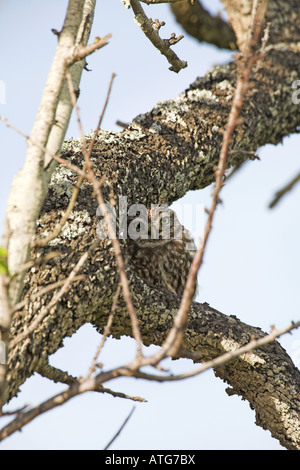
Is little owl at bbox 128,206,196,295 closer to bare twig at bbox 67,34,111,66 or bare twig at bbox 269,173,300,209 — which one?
bare twig at bbox 67,34,111,66

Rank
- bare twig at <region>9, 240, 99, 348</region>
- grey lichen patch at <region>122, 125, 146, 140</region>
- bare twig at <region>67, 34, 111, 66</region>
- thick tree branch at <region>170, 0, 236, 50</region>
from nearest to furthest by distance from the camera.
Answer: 1. bare twig at <region>9, 240, 99, 348</region>
2. bare twig at <region>67, 34, 111, 66</region>
3. grey lichen patch at <region>122, 125, 146, 140</region>
4. thick tree branch at <region>170, 0, 236, 50</region>

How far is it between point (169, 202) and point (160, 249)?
1.50ft

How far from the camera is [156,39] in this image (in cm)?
251

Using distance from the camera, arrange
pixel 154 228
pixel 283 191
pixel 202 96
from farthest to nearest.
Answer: pixel 154 228
pixel 202 96
pixel 283 191

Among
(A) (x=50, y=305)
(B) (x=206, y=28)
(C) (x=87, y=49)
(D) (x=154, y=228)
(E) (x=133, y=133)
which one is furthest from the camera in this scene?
(B) (x=206, y=28)

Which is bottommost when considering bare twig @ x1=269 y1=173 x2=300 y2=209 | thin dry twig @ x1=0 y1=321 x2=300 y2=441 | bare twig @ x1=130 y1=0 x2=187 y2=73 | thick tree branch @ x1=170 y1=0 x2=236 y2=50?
thin dry twig @ x1=0 y1=321 x2=300 y2=441

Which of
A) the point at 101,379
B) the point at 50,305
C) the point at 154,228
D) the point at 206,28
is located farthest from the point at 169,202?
the point at 206,28

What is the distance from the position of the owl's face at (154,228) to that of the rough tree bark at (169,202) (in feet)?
0.65

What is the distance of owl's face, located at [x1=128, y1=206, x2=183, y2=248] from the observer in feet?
8.63

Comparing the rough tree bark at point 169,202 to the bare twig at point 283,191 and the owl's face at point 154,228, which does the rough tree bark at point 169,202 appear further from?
the bare twig at point 283,191

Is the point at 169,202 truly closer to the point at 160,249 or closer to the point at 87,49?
the point at 160,249

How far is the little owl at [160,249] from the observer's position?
2729 mm

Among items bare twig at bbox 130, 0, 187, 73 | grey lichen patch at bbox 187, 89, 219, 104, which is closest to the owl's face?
grey lichen patch at bbox 187, 89, 219, 104
